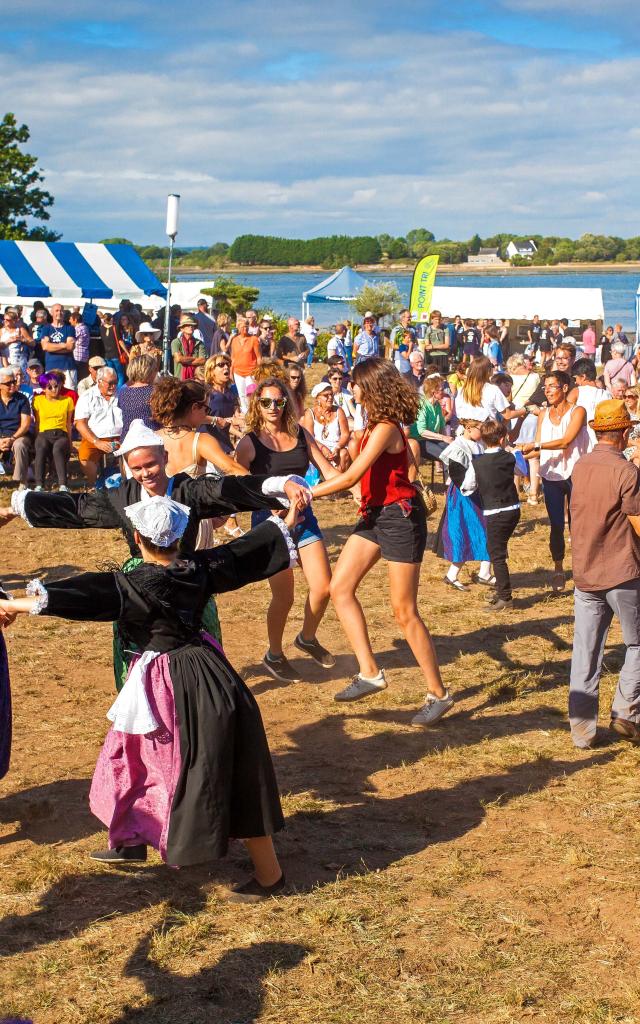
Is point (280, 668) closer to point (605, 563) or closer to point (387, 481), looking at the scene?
point (387, 481)

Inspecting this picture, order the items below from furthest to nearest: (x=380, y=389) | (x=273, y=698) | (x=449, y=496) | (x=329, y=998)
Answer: (x=449, y=496)
(x=273, y=698)
(x=380, y=389)
(x=329, y=998)

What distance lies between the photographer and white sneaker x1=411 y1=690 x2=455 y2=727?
677 centimetres

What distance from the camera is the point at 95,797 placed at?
4559mm

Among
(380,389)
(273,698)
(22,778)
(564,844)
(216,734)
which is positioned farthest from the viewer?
(273,698)

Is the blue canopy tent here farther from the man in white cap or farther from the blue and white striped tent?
the man in white cap

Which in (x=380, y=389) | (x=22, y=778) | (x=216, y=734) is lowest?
(x=22, y=778)

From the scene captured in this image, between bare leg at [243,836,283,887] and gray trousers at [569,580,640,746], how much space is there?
90.7 inches

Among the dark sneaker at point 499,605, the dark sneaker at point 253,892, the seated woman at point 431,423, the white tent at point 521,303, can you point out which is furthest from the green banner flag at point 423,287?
the dark sneaker at point 253,892

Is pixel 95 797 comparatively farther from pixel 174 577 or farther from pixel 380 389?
pixel 380 389

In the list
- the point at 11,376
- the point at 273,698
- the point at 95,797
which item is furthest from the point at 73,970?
the point at 11,376

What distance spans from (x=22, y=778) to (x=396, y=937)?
2.47m

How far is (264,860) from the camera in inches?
181

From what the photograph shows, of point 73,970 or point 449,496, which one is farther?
point 449,496

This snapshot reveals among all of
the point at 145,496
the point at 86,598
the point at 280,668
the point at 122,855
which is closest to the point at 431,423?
the point at 280,668
